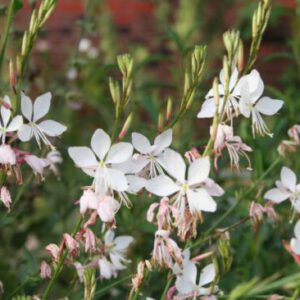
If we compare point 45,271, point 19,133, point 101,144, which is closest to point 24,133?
point 19,133

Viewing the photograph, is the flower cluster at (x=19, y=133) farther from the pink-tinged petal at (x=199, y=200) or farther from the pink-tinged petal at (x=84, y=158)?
the pink-tinged petal at (x=199, y=200)

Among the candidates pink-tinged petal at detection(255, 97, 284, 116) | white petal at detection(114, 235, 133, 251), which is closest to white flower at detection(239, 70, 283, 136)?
pink-tinged petal at detection(255, 97, 284, 116)

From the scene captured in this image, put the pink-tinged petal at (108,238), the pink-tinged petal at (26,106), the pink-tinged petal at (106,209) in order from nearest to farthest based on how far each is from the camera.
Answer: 1. the pink-tinged petal at (106,209)
2. the pink-tinged petal at (26,106)
3. the pink-tinged petal at (108,238)

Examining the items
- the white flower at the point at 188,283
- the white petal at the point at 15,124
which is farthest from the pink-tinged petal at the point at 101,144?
the white flower at the point at 188,283

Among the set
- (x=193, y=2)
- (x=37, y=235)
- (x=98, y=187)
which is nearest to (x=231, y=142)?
(x=98, y=187)

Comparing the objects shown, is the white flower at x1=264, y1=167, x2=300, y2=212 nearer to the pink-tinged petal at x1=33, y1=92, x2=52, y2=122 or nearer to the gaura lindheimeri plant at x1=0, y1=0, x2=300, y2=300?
the gaura lindheimeri plant at x1=0, y1=0, x2=300, y2=300

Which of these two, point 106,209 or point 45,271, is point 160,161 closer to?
point 106,209
